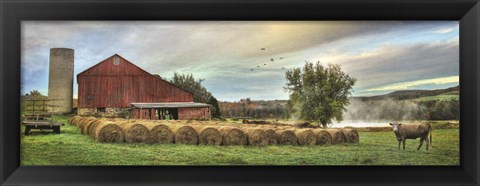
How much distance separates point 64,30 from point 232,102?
9.19 ft

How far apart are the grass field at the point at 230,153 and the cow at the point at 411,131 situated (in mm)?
83

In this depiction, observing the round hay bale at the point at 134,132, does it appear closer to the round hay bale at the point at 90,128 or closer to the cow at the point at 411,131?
the round hay bale at the point at 90,128

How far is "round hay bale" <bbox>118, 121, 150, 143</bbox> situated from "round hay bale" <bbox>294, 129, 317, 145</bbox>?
2.38 meters

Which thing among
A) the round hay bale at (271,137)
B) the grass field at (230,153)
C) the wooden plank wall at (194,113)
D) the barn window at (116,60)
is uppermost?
the barn window at (116,60)

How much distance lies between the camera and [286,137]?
286 inches

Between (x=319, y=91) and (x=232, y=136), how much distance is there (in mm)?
1587

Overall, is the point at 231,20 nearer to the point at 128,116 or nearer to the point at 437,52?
the point at 128,116

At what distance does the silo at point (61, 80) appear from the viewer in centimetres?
699

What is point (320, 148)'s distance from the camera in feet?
23.6

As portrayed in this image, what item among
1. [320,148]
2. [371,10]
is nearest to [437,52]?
[371,10]

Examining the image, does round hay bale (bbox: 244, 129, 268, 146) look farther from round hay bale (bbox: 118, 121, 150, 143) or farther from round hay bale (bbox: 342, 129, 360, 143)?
round hay bale (bbox: 118, 121, 150, 143)

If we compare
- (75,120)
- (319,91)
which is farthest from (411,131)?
(75,120)

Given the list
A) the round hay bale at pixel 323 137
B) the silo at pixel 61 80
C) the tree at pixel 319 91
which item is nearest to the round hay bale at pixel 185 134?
the tree at pixel 319 91

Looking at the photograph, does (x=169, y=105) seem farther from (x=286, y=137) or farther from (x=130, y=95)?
(x=286, y=137)
